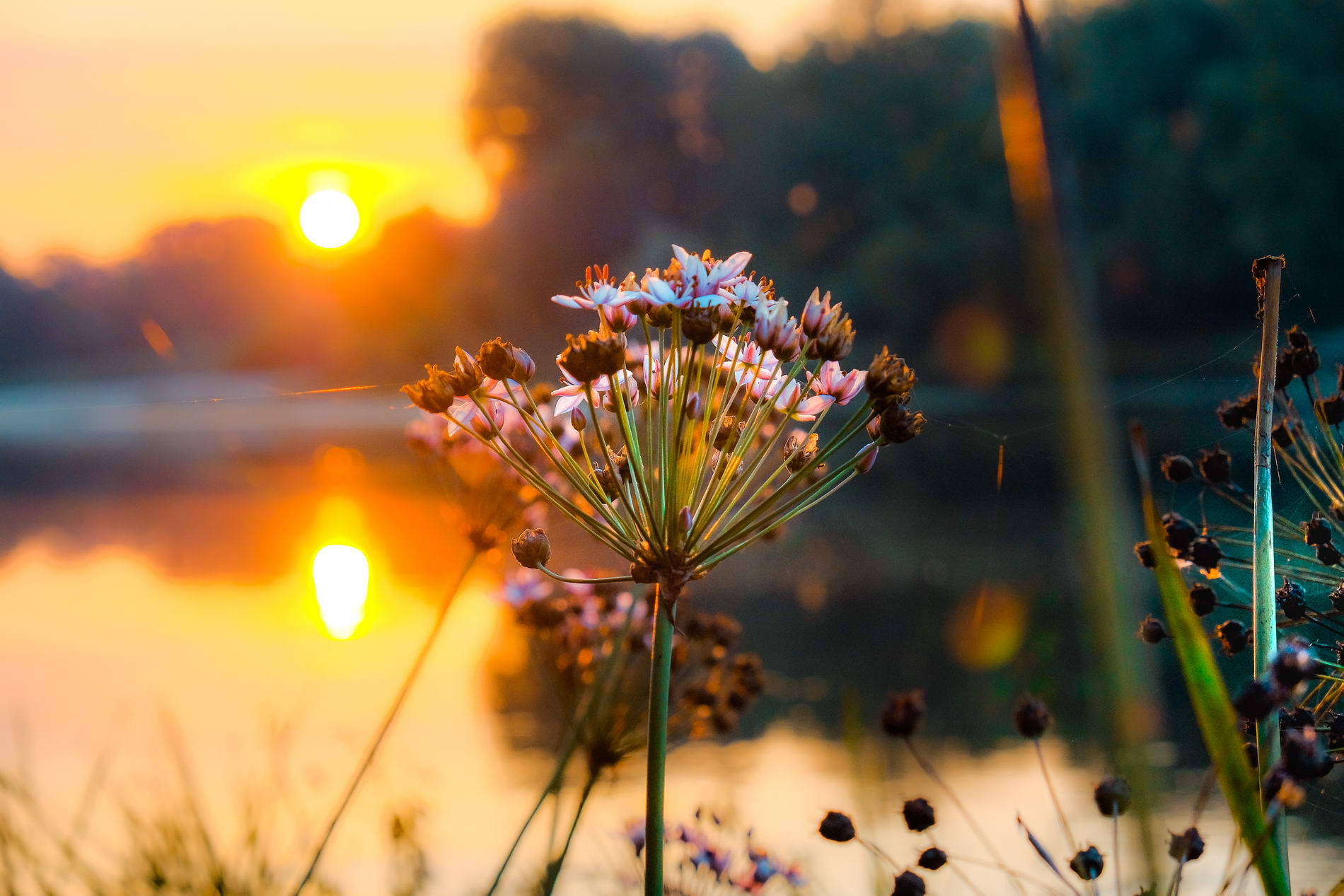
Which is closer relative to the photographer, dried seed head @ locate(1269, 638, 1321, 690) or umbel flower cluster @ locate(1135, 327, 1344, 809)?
dried seed head @ locate(1269, 638, 1321, 690)

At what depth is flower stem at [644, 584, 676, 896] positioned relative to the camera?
3.04 ft

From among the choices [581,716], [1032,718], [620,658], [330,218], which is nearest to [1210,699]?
[1032,718]

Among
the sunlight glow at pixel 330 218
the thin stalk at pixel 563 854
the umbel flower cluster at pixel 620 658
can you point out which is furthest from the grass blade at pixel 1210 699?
the sunlight glow at pixel 330 218

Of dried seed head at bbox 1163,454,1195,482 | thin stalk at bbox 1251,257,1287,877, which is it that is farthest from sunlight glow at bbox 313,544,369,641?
thin stalk at bbox 1251,257,1287,877

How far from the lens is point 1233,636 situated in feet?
3.32

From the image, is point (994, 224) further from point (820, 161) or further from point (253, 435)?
point (253, 435)

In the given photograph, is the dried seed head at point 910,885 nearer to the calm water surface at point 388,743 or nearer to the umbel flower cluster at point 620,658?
the calm water surface at point 388,743

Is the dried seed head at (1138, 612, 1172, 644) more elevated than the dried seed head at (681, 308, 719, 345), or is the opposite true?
the dried seed head at (681, 308, 719, 345)

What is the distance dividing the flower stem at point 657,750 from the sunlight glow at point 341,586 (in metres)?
5.41

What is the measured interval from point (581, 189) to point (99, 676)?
815 inches

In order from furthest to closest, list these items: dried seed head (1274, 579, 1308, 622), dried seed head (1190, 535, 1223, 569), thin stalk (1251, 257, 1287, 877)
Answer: dried seed head (1274, 579, 1308, 622), dried seed head (1190, 535, 1223, 569), thin stalk (1251, 257, 1287, 877)

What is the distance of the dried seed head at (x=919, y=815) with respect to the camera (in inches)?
31.6

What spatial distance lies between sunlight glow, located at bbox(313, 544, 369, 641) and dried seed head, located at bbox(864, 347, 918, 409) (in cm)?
544

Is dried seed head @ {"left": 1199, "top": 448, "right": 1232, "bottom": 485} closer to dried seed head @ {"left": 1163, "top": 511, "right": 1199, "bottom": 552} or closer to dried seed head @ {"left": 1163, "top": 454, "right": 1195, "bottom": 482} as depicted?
dried seed head @ {"left": 1163, "top": 454, "right": 1195, "bottom": 482}
